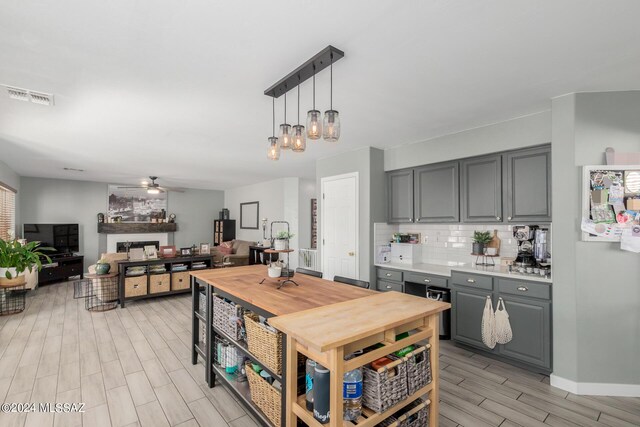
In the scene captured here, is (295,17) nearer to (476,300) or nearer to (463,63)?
(463,63)

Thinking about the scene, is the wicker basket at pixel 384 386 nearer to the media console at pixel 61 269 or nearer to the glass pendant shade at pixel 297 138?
the glass pendant shade at pixel 297 138

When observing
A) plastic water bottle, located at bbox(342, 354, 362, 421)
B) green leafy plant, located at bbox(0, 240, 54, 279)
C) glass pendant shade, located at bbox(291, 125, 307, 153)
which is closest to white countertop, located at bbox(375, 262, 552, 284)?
plastic water bottle, located at bbox(342, 354, 362, 421)

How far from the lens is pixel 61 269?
717cm

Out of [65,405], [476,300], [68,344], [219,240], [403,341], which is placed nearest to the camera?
[403,341]

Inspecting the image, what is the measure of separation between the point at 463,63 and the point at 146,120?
10.4 feet

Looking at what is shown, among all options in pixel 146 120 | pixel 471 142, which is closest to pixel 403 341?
pixel 471 142

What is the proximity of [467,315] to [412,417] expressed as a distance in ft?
6.39

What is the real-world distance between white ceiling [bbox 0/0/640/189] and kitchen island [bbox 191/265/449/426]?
1643mm

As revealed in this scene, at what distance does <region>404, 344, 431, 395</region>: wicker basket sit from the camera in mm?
1768

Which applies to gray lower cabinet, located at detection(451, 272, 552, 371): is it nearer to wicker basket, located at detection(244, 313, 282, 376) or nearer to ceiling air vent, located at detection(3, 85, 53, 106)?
wicker basket, located at detection(244, 313, 282, 376)

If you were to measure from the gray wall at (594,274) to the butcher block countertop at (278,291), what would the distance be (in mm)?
1843

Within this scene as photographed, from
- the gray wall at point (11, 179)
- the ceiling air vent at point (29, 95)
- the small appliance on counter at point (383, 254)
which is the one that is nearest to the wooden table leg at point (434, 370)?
the small appliance on counter at point (383, 254)

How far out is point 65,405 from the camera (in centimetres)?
246

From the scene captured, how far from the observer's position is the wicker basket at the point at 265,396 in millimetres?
1932
